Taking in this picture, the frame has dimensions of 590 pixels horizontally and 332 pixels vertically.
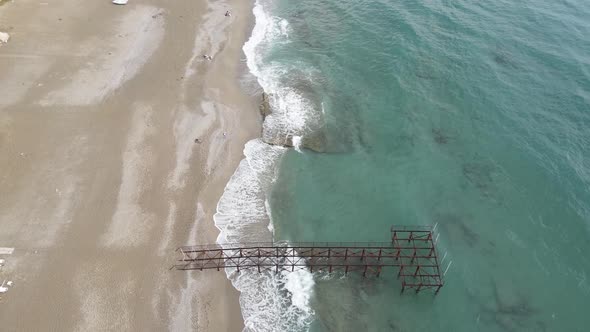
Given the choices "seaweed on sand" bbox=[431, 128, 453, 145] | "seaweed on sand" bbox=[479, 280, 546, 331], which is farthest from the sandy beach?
"seaweed on sand" bbox=[431, 128, 453, 145]

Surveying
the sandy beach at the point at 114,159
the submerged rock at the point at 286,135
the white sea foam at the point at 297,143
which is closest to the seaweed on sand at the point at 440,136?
the submerged rock at the point at 286,135

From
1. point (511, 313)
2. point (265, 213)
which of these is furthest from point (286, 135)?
point (511, 313)

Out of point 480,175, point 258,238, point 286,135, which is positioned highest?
point 286,135

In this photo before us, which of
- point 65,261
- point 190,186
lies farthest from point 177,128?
point 65,261

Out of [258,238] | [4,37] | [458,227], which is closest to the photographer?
[258,238]

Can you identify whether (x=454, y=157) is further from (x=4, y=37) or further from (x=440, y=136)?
(x=4, y=37)

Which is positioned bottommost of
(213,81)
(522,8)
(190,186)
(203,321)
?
(203,321)

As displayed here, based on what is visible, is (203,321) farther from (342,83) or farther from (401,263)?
(342,83)
